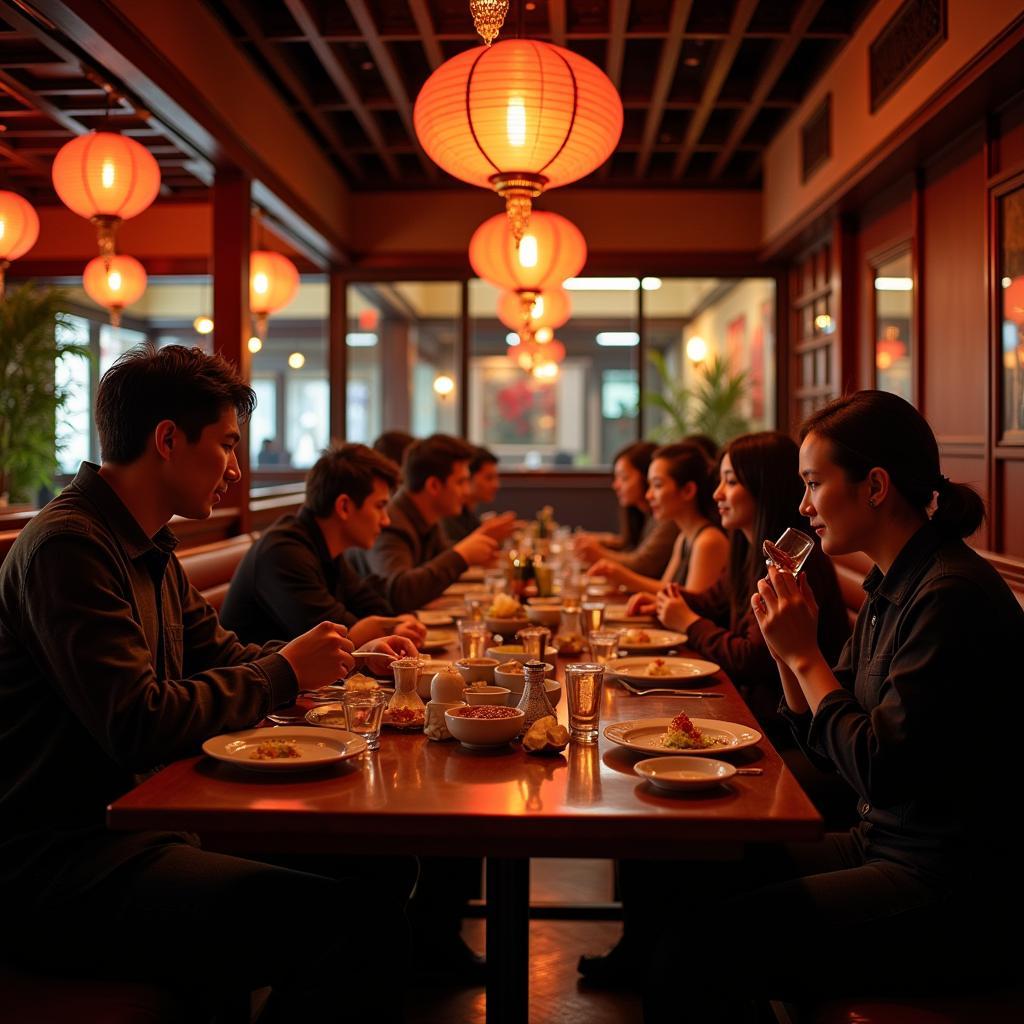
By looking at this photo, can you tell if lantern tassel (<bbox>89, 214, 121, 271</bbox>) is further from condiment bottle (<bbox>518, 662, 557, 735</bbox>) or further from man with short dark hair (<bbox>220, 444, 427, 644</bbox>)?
condiment bottle (<bbox>518, 662, 557, 735</bbox>)

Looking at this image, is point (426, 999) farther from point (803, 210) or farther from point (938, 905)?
point (803, 210)

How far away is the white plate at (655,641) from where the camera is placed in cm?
277

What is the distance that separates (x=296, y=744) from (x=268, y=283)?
16.4 ft

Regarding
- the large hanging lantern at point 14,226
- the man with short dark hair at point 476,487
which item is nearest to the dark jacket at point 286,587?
the man with short dark hair at point 476,487

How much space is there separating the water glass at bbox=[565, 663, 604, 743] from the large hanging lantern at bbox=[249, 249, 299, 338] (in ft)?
16.0

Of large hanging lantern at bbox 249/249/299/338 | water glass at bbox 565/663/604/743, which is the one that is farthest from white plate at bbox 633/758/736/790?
large hanging lantern at bbox 249/249/299/338

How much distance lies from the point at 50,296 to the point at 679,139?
15.1 ft

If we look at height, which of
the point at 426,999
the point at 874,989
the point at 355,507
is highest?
the point at 355,507

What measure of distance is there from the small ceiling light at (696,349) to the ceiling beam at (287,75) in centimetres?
292

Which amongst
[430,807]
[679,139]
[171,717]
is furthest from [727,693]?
[679,139]

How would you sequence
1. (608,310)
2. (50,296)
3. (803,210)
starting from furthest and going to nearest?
(608,310)
(50,296)
(803,210)

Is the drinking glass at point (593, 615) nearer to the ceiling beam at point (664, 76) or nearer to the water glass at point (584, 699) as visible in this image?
the water glass at point (584, 699)

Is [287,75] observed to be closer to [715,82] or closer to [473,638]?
[715,82]

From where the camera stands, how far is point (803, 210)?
6.50 m
